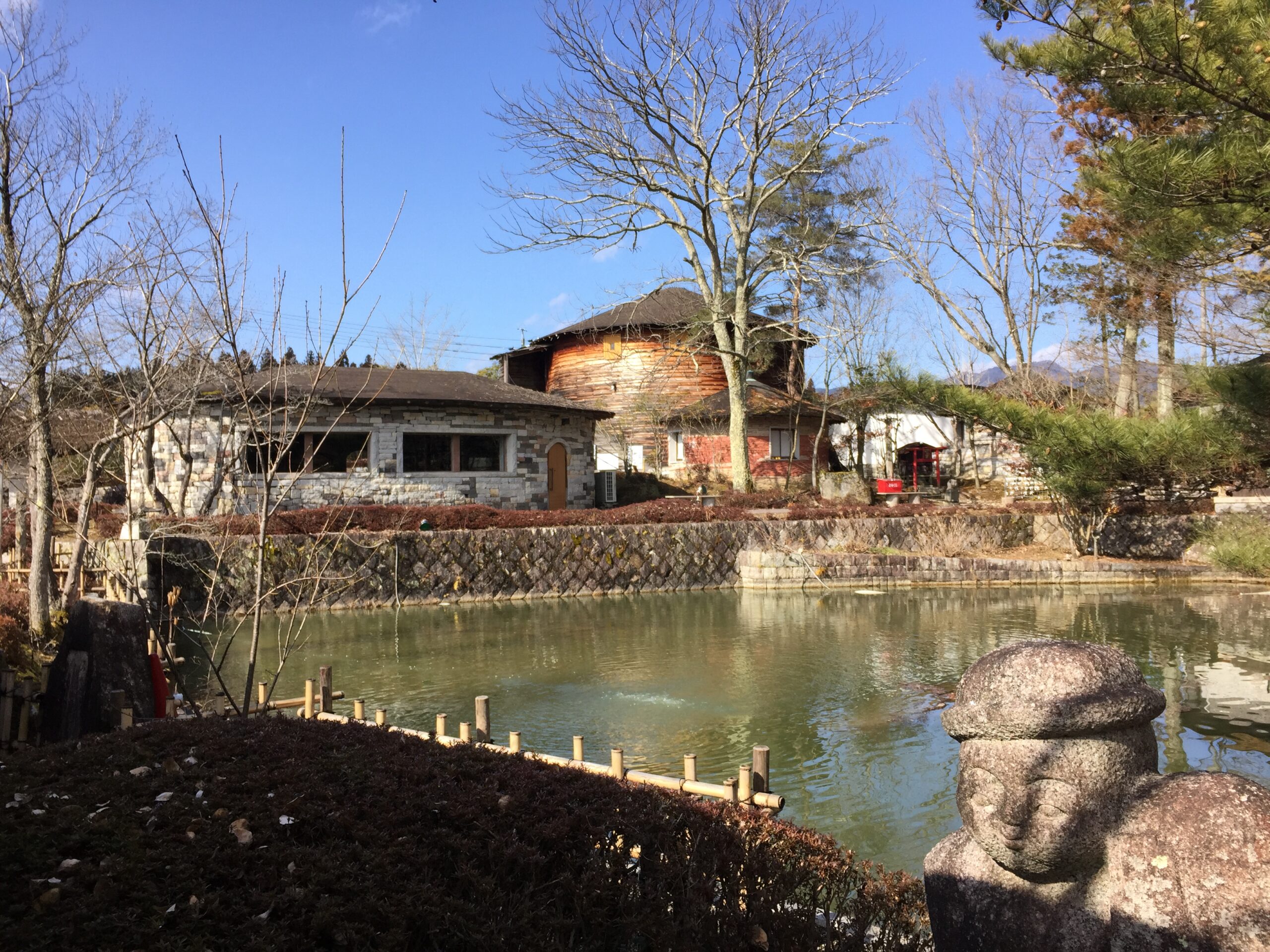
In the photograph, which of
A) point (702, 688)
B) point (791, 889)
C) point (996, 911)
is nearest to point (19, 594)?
point (702, 688)

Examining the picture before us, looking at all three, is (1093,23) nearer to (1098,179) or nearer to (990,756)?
(1098,179)

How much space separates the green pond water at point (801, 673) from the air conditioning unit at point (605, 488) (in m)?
8.77

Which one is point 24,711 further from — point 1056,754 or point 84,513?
point 1056,754

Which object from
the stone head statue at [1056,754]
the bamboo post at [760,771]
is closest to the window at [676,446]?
the bamboo post at [760,771]

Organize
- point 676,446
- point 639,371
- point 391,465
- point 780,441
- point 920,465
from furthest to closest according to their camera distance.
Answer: point 920,465 < point 639,371 < point 780,441 < point 676,446 < point 391,465

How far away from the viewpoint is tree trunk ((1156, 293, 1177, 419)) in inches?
470

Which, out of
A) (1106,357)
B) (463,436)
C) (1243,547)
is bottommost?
(1243,547)

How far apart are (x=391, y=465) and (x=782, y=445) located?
14880 millimetres

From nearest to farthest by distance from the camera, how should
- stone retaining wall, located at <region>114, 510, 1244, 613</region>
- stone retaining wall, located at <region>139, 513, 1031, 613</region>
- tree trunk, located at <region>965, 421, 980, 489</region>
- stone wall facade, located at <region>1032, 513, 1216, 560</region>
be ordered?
stone retaining wall, located at <region>139, 513, 1031, 613</region>, stone retaining wall, located at <region>114, 510, 1244, 613</region>, stone wall facade, located at <region>1032, 513, 1216, 560</region>, tree trunk, located at <region>965, 421, 980, 489</region>

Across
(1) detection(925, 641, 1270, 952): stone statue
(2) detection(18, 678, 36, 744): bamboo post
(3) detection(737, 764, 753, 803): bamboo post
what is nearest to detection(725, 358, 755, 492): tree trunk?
(2) detection(18, 678, 36, 744): bamboo post

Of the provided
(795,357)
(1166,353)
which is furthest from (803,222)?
(1166,353)

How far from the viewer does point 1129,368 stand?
23422 mm

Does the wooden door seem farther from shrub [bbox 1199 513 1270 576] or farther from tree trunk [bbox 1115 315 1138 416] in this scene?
shrub [bbox 1199 513 1270 576]

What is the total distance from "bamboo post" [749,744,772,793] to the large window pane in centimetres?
1984
